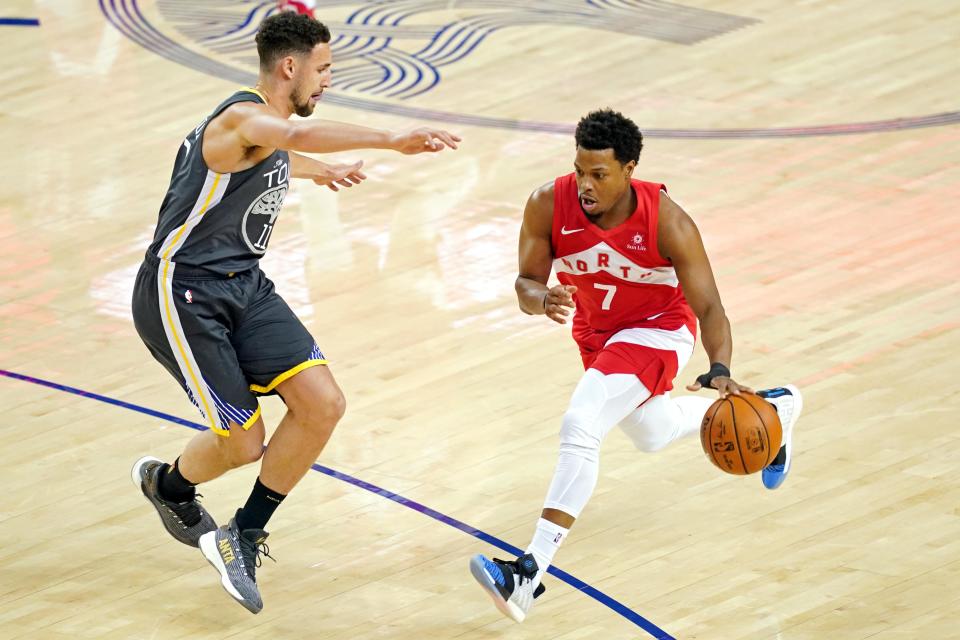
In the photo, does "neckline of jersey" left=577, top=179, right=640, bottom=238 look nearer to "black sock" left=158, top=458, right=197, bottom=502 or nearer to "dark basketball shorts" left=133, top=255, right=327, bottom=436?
"dark basketball shorts" left=133, top=255, right=327, bottom=436

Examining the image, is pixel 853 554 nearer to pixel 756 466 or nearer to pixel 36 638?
pixel 756 466

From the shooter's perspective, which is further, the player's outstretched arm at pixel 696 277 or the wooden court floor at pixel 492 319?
the wooden court floor at pixel 492 319

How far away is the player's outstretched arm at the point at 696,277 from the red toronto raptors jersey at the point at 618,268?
48mm

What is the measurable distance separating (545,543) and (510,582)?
21 centimetres

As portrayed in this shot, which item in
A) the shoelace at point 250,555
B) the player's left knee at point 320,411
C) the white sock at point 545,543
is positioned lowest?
the shoelace at point 250,555

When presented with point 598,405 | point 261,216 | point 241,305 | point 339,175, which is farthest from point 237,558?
point 339,175

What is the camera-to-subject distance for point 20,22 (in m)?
14.4

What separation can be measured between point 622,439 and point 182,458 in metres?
2.09

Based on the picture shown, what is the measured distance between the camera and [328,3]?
48.3 feet

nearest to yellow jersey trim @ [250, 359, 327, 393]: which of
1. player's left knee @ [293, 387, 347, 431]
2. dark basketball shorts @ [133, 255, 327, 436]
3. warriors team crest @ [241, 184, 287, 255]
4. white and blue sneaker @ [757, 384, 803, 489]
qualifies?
dark basketball shorts @ [133, 255, 327, 436]

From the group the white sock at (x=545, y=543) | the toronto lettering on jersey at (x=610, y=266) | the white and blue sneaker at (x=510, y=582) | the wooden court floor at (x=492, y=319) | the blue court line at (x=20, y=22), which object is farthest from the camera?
the blue court line at (x=20, y=22)

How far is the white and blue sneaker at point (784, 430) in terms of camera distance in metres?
6.38

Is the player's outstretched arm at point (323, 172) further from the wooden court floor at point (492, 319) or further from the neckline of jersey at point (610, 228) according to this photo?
the wooden court floor at point (492, 319)

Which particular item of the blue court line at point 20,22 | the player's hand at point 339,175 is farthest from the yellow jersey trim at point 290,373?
the blue court line at point 20,22
